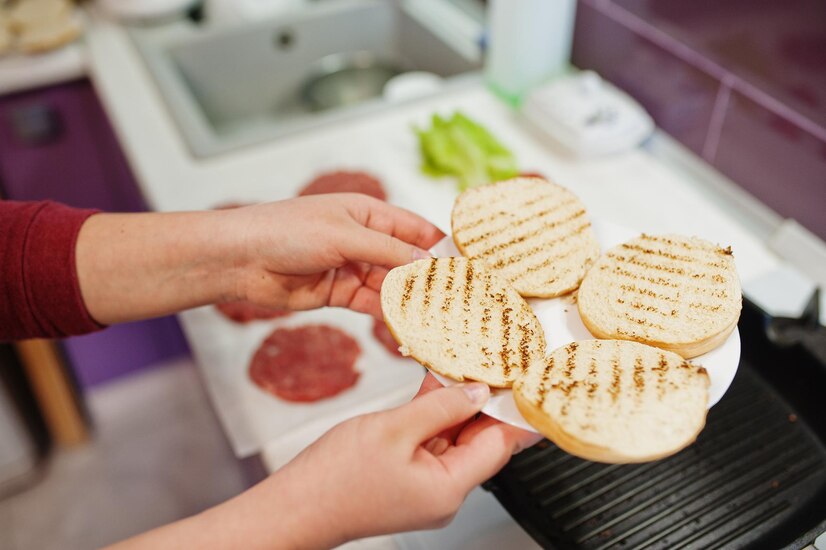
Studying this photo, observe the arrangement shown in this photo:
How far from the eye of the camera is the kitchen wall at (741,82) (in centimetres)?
125

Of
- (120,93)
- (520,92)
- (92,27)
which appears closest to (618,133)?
(520,92)

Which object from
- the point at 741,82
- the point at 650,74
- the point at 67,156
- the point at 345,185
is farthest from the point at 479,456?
the point at 67,156

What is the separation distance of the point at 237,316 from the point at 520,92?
3.12 ft

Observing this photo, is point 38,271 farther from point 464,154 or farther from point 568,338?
point 464,154

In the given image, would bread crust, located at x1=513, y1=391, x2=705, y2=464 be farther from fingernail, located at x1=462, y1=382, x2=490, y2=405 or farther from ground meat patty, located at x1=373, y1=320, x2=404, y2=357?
ground meat patty, located at x1=373, y1=320, x2=404, y2=357

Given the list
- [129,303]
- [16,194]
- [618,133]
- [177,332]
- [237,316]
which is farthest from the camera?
[177,332]

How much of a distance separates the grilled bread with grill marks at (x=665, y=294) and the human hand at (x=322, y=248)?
264 mm

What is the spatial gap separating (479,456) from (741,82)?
1032 millimetres

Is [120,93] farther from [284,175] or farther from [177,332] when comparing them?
[177,332]

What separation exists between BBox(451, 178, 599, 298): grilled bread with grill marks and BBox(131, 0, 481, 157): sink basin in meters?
1.02

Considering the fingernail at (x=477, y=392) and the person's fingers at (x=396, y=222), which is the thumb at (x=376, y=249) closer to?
the person's fingers at (x=396, y=222)

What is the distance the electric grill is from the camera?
2.74 feet

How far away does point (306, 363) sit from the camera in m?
1.20

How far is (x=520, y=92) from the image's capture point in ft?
5.88
